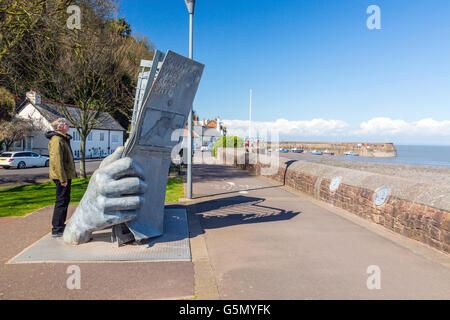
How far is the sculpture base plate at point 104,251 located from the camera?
4.41 metres

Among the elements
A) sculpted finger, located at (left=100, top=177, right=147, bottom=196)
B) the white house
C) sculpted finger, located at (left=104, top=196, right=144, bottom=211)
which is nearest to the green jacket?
sculpted finger, located at (left=100, top=177, right=147, bottom=196)

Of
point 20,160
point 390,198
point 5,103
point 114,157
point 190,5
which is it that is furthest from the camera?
point 20,160

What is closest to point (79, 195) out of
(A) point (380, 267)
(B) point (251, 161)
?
(A) point (380, 267)

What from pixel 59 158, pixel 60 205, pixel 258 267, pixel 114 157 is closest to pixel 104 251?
pixel 60 205

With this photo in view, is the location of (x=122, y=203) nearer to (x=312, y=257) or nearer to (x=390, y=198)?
(x=312, y=257)

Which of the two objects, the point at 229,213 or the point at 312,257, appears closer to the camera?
the point at 312,257

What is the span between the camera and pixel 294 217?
7574 millimetres

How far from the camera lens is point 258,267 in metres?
4.33

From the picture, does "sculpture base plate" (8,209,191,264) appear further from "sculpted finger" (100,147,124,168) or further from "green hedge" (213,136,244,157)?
"green hedge" (213,136,244,157)

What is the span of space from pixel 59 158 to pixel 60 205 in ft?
2.65

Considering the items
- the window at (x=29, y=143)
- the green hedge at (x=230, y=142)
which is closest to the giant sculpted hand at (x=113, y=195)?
the green hedge at (x=230, y=142)

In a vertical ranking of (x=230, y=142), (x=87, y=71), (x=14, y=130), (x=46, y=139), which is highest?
(x=87, y=71)
